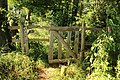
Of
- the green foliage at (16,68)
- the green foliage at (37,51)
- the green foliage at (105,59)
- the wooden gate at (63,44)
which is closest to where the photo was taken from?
the green foliage at (105,59)

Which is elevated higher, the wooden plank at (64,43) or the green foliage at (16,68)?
the wooden plank at (64,43)

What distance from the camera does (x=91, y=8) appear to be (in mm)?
8906

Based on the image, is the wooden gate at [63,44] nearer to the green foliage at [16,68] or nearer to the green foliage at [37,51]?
the green foliage at [37,51]

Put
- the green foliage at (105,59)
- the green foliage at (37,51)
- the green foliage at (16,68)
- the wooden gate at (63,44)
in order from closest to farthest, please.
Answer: the green foliage at (105,59)
the green foliage at (16,68)
the wooden gate at (63,44)
the green foliage at (37,51)

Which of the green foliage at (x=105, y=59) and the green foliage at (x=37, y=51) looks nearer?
the green foliage at (x=105, y=59)

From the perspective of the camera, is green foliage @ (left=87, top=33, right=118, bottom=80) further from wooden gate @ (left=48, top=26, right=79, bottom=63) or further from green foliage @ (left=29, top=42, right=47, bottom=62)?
green foliage @ (left=29, top=42, right=47, bottom=62)

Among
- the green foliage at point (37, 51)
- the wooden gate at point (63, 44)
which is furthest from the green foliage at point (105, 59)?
the green foliage at point (37, 51)

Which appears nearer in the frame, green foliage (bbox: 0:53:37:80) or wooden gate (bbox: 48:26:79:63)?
green foliage (bbox: 0:53:37:80)

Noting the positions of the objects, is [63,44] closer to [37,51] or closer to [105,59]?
[37,51]

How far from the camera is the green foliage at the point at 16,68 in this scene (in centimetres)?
820

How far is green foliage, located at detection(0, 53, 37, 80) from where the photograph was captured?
8.20 meters

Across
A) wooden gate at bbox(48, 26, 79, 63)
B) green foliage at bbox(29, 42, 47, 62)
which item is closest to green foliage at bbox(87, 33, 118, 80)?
wooden gate at bbox(48, 26, 79, 63)

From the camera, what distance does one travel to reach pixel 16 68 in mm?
8430

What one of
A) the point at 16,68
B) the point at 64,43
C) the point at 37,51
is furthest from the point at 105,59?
the point at 37,51
